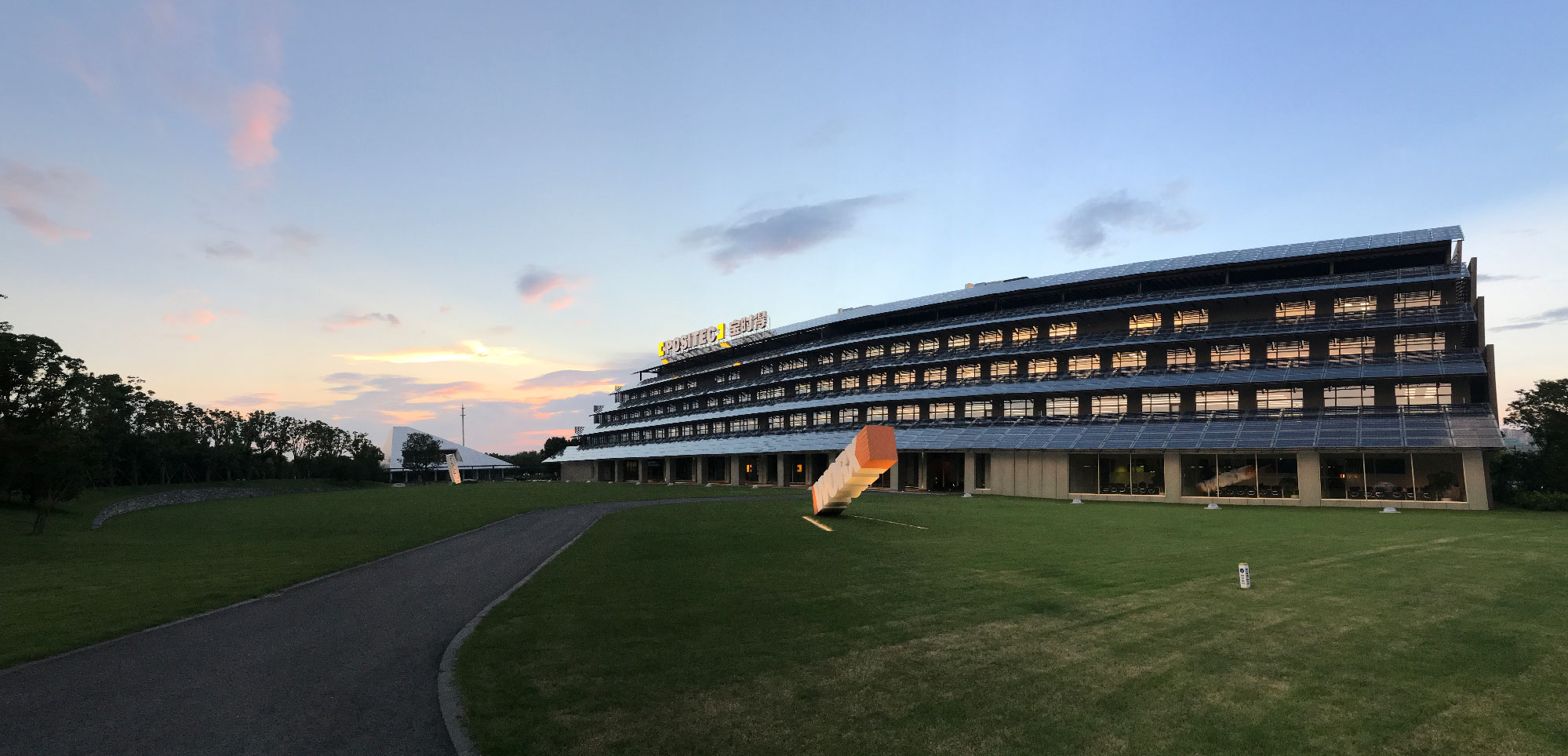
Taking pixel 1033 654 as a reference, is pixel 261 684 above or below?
below

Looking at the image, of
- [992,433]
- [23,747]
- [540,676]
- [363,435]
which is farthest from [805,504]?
[363,435]

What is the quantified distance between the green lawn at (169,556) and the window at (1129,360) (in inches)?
1898

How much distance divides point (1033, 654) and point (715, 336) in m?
Result: 103

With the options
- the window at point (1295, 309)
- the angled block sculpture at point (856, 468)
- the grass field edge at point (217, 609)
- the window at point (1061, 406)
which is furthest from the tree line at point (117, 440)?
the window at point (1295, 309)

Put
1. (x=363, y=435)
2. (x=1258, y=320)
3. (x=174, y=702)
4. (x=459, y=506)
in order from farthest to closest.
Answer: (x=363, y=435) < (x=1258, y=320) < (x=459, y=506) < (x=174, y=702)

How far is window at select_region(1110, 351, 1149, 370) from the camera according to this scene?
63656 millimetres

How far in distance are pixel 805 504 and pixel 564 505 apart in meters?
17.9

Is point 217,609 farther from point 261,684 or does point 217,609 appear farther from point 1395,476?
point 1395,476

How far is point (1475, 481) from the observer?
4447 cm

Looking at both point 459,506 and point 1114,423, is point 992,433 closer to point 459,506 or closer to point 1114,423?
point 1114,423

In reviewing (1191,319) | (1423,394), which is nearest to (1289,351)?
(1191,319)

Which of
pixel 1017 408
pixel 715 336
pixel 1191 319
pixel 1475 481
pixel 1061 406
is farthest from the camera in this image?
pixel 715 336

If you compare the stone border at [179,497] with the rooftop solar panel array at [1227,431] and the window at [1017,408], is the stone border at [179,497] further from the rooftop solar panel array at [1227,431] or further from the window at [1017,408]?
the window at [1017,408]

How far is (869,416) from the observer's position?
3275 inches
